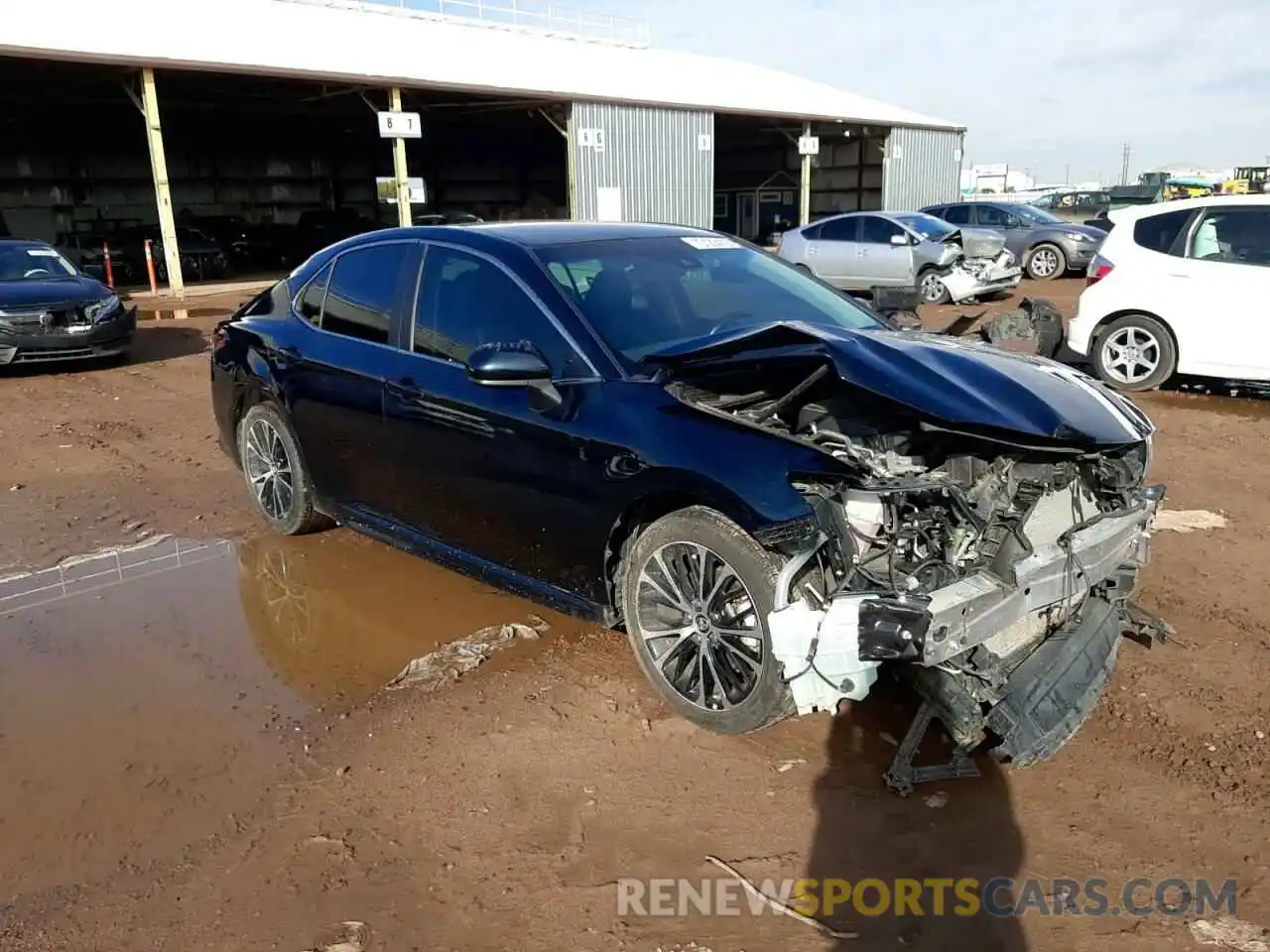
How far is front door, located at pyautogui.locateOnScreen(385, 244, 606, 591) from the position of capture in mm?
3725

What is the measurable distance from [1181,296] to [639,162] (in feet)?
63.5

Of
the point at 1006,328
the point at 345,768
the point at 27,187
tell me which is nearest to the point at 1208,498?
the point at 1006,328

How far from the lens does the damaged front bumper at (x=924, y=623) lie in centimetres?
287

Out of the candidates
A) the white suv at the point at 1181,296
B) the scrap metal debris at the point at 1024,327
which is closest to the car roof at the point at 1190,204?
→ the white suv at the point at 1181,296

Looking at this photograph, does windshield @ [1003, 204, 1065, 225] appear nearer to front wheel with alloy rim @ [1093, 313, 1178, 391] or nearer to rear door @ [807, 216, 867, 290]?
rear door @ [807, 216, 867, 290]

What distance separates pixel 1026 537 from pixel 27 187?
33933mm

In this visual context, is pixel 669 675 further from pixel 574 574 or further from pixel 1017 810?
pixel 1017 810

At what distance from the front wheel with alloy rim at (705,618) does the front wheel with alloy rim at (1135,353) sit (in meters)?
6.88

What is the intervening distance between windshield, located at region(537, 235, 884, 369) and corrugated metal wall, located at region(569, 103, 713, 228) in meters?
19.9

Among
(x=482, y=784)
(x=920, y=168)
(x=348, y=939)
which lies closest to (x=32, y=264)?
(x=482, y=784)

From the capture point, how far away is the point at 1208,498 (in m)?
5.97

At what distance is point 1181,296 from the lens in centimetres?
845

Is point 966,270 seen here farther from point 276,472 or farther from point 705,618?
point 705,618

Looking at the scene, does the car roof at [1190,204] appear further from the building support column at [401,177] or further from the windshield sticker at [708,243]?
the building support column at [401,177]
